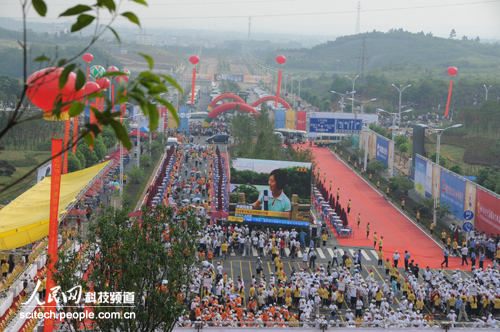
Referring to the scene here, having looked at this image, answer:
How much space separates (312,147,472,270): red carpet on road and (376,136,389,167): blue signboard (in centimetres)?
297

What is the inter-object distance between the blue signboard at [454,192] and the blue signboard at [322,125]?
67.7 feet

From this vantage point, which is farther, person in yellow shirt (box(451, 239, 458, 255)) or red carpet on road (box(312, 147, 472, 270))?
red carpet on road (box(312, 147, 472, 270))

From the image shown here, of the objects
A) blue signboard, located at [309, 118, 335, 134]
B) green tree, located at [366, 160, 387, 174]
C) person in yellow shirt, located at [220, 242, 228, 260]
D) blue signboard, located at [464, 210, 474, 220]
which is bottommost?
person in yellow shirt, located at [220, 242, 228, 260]

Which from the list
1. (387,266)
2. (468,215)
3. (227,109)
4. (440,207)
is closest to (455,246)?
(468,215)

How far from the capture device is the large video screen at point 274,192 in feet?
96.2

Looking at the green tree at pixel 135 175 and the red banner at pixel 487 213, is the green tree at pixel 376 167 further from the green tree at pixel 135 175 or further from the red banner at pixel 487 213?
the green tree at pixel 135 175

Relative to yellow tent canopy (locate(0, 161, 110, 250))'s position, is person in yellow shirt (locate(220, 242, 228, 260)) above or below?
below

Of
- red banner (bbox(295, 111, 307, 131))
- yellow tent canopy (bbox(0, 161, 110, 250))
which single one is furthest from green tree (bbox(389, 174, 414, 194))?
red banner (bbox(295, 111, 307, 131))

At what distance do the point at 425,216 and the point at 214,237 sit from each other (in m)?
13.8

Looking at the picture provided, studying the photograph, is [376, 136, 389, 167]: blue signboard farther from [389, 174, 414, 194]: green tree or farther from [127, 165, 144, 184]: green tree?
[127, 165, 144, 184]: green tree

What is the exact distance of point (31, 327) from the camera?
16.9 metres

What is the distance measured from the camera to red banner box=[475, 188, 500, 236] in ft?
92.3

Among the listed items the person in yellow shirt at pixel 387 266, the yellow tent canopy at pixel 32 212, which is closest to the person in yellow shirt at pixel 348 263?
the person in yellow shirt at pixel 387 266

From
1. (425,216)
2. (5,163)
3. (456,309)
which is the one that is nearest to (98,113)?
(456,309)
